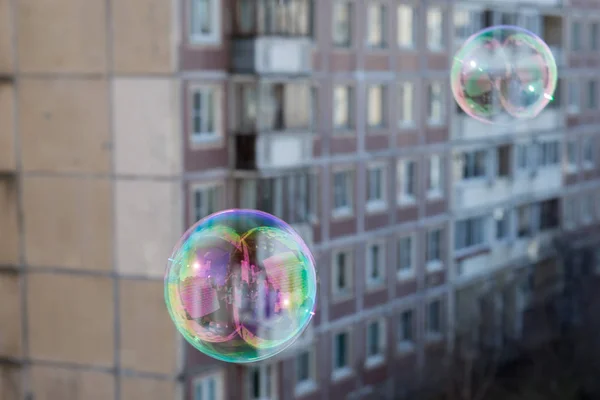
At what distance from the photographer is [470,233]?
2928 centimetres

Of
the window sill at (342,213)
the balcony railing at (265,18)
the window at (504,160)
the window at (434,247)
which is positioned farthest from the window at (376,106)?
the window at (504,160)

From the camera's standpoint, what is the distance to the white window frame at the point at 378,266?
2458cm

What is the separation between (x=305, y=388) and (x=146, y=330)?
4099 millimetres

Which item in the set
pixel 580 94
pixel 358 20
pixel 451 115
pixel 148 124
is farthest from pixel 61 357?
pixel 580 94

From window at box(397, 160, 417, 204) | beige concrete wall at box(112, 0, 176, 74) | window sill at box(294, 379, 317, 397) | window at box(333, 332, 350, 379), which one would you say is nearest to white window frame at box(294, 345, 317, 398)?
window sill at box(294, 379, 317, 397)

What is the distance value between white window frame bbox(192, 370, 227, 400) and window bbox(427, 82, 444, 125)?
359 inches

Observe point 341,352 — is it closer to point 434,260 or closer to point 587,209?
point 434,260

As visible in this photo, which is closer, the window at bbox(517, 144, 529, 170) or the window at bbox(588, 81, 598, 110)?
the window at bbox(517, 144, 529, 170)

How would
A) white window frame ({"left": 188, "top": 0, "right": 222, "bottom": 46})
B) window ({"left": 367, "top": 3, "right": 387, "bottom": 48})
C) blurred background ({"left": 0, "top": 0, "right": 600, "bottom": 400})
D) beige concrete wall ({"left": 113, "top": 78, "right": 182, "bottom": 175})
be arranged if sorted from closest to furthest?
beige concrete wall ({"left": 113, "top": 78, "right": 182, "bottom": 175}) < white window frame ({"left": 188, "top": 0, "right": 222, "bottom": 46}) < blurred background ({"left": 0, "top": 0, "right": 600, "bottom": 400}) < window ({"left": 367, "top": 3, "right": 387, "bottom": 48})

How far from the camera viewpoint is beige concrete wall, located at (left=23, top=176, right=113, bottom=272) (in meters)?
19.9

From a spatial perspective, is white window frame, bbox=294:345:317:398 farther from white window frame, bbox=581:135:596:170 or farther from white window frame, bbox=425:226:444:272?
white window frame, bbox=581:135:596:170

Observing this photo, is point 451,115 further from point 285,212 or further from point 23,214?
point 23,214

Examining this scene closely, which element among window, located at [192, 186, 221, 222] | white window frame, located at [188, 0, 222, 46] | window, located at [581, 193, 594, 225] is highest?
white window frame, located at [188, 0, 222, 46]

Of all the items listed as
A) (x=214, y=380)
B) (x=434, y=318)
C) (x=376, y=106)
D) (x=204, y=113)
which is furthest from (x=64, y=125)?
(x=434, y=318)
